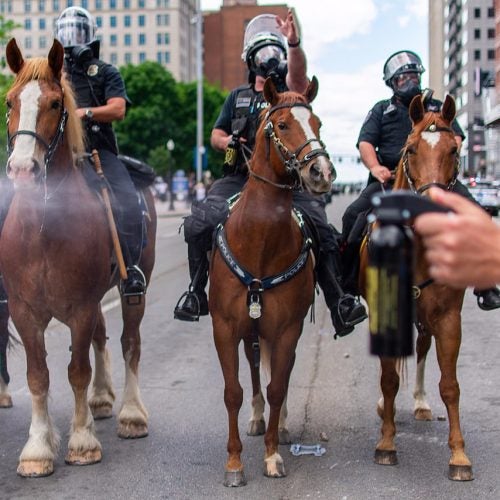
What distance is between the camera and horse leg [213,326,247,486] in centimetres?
576

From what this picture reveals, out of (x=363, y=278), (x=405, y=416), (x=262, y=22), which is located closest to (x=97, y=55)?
(x=262, y=22)

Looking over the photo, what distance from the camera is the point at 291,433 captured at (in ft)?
22.6

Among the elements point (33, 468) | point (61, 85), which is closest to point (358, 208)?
point (61, 85)

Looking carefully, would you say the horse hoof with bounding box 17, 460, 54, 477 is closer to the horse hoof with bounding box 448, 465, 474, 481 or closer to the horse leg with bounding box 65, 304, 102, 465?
the horse leg with bounding box 65, 304, 102, 465

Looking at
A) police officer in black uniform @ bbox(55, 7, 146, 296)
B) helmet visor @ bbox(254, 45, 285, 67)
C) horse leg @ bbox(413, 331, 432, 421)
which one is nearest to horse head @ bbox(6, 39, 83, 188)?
police officer in black uniform @ bbox(55, 7, 146, 296)

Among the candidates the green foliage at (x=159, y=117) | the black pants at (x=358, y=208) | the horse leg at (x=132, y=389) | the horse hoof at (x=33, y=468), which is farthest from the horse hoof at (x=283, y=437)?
the green foliage at (x=159, y=117)

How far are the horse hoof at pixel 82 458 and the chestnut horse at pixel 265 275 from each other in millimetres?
1061

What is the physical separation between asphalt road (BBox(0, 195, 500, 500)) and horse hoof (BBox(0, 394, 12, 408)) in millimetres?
85

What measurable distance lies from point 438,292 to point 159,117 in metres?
78.9

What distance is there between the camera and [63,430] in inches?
278

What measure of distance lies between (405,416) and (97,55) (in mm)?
4035

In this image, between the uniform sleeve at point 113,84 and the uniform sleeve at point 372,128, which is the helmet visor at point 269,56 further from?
the uniform sleeve at point 113,84

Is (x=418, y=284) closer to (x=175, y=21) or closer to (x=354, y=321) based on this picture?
(x=354, y=321)

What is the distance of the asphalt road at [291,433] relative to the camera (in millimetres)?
5664
